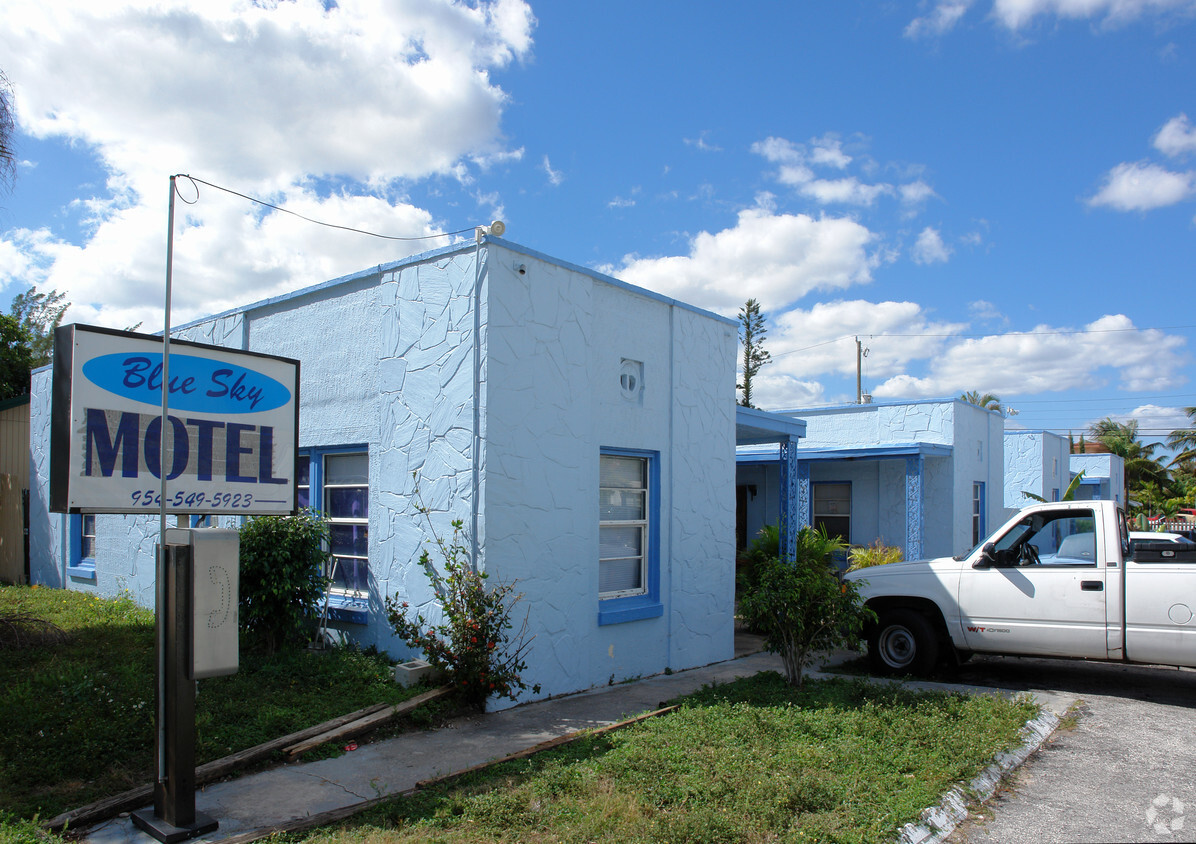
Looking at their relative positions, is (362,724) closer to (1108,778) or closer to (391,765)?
(391,765)

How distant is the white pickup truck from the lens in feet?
26.2

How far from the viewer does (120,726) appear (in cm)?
617

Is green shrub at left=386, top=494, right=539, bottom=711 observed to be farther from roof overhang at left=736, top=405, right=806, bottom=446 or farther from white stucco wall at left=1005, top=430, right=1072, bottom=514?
white stucco wall at left=1005, top=430, right=1072, bottom=514

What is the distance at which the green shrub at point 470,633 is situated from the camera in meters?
7.11

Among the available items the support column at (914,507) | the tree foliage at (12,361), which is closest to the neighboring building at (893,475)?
the support column at (914,507)

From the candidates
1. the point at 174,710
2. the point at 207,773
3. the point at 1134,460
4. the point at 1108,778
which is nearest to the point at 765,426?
the point at 1108,778

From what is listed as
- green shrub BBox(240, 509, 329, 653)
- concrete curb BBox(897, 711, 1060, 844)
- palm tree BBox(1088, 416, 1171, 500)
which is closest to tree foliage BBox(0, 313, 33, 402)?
green shrub BBox(240, 509, 329, 653)

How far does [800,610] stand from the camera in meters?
7.95

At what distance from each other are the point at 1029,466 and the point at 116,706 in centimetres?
2367

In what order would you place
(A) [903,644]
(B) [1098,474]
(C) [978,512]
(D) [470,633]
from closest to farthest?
(D) [470,633]
(A) [903,644]
(C) [978,512]
(B) [1098,474]

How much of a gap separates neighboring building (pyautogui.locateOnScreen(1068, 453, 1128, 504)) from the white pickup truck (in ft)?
75.6

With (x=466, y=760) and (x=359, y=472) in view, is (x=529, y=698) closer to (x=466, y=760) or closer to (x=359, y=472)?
(x=466, y=760)

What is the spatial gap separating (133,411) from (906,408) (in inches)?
622

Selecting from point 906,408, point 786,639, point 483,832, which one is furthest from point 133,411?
point 906,408
